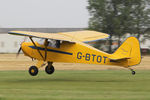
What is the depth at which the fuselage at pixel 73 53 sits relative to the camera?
1759 cm

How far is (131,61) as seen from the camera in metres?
17.0

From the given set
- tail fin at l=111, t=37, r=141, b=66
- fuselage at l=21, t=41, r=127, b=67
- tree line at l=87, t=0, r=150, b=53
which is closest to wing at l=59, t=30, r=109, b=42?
fuselage at l=21, t=41, r=127, b=67

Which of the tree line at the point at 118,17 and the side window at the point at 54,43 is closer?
the side window at the point at 54,43

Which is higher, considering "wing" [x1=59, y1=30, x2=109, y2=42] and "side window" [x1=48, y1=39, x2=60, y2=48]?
"wing" [x1=59, y1=30, x2=109, y2=42]

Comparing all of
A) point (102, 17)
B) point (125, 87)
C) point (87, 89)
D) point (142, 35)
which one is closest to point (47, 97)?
point (87, 89)

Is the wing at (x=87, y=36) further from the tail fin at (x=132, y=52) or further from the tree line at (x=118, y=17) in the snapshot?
the tree line at (x=118, y=17)

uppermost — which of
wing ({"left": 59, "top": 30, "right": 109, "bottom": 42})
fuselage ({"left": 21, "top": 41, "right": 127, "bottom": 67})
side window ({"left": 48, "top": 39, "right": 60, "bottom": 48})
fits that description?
wing ({"left": 59, "top": 30, "right": 109, "bottom": 42})

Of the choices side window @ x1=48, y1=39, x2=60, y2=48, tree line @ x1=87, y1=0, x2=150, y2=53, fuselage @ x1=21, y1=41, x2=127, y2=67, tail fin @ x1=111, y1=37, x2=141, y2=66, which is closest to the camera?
tail fin @ x1=111, y1=37, x2=141, y2=66

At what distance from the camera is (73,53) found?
18.2 meters

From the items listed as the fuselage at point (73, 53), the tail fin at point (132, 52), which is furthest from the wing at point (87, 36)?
the tail fin at point (132, 52)

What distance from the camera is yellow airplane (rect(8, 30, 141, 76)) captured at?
1700cm

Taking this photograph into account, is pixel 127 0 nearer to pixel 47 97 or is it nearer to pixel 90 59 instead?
pixel 90 59

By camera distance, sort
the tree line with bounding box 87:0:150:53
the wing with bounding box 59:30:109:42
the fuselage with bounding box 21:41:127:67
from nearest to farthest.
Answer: the fuselage with bounding box 21:41:127:67 < the wing with bounding box 59:30:109:42 < the tree line with bounding box 87:0:150:53

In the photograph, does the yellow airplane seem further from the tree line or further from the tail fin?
the tree line
